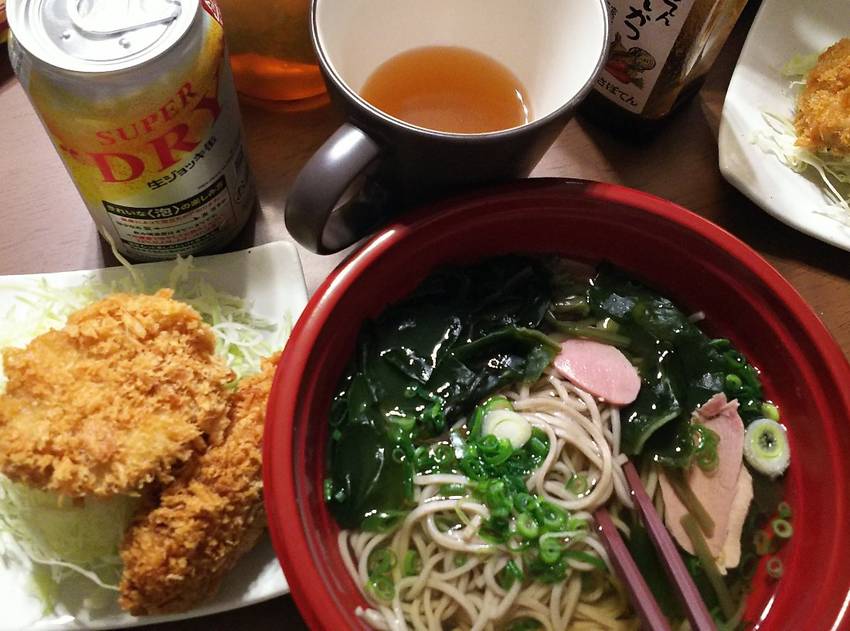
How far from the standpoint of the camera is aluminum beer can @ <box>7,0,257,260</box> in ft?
2.52

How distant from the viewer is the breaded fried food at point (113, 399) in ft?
2.58

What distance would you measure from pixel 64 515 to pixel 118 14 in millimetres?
570

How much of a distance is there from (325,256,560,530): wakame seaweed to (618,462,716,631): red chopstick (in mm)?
186

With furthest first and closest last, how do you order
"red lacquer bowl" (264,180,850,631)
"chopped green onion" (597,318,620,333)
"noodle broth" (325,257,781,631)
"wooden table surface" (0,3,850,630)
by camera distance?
1. "wooden table surface" (0,3,850,630)
2. "chopped green onion" (597,318,620,333)
3. "noodle broth" (325,257,781,631)
4. "red lacquer bowl" (264,180,850,631)

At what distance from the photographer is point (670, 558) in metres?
0.83

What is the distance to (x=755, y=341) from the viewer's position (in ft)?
3.02

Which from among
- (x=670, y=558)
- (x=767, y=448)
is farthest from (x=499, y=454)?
(x=767, y=448)

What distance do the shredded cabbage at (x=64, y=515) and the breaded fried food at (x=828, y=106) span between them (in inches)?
35.2

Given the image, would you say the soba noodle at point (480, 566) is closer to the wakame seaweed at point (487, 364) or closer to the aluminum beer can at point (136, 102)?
the wakame seaweed at point (487, 364)

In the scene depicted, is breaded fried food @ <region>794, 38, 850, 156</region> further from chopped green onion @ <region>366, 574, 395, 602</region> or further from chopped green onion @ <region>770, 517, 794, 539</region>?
chopped green onion @ <region>366, 574, 395, 602</region>

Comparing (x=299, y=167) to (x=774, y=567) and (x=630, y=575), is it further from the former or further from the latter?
(x=774, y=567)

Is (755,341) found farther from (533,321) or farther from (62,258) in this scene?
(62,258)

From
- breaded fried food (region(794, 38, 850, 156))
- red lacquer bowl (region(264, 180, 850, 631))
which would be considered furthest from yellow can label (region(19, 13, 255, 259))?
breaded fried food (region(794, 38, 850, 156))

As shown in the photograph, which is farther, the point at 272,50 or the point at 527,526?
the point at 272,50
